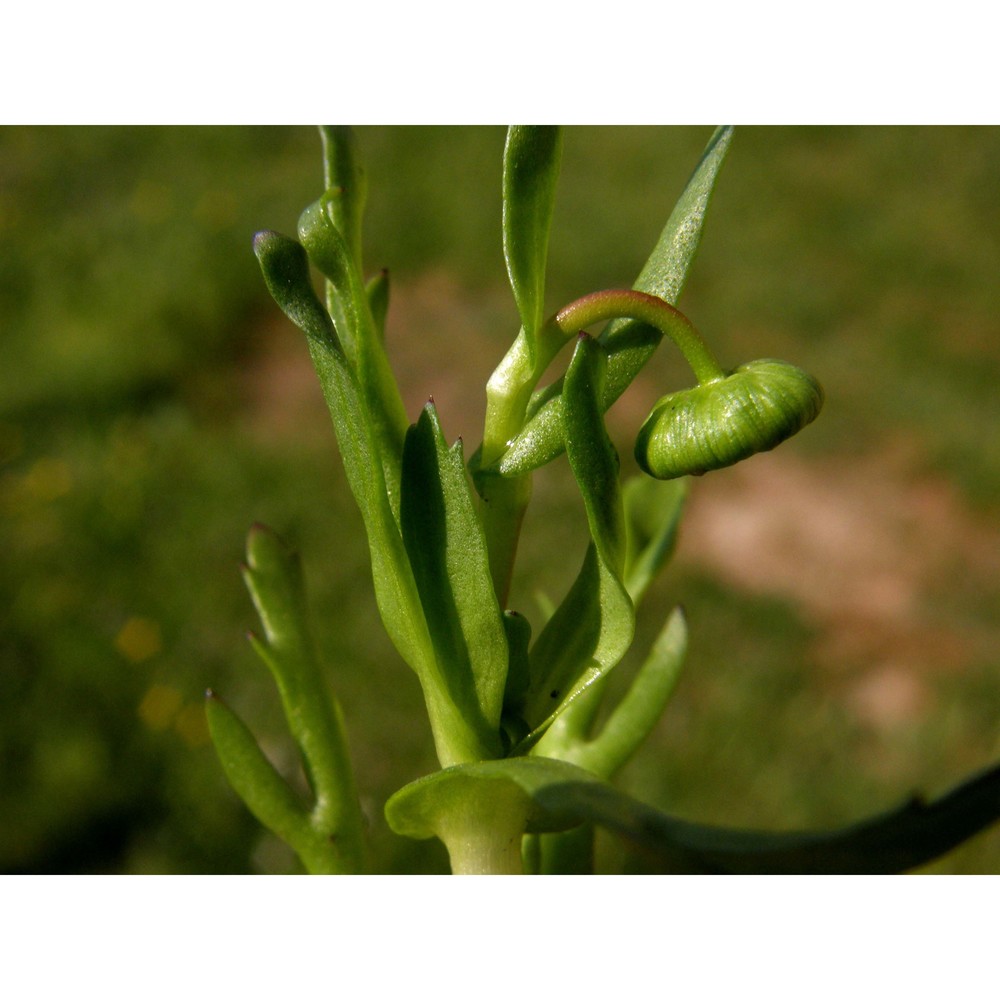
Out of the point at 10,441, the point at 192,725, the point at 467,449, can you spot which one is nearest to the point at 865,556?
the point at 467,449

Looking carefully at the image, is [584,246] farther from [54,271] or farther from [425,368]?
[54,271]

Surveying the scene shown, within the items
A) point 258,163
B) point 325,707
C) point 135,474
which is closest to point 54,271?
point 258,163

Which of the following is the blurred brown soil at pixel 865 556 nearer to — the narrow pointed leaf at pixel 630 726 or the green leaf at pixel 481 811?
the narrow pointed leaf at pixel 630 726

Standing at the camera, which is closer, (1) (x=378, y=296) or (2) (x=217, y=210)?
(1) (x=378, y=296)

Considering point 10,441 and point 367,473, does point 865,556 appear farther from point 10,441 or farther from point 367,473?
point 367,473

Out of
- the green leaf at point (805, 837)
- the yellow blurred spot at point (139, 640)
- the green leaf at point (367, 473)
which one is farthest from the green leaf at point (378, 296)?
the yellow blurred spot at point (139, 640)

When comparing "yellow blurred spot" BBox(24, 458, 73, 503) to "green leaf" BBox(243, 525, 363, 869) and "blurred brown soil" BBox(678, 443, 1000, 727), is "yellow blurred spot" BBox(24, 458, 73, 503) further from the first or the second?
"green leaf" BBox(243, 525, 363, 869)

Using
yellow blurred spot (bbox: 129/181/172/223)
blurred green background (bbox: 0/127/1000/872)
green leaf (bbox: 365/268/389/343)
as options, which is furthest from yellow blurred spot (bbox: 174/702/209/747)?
yellow blurred spot (bbox: 129/181/172/223)
